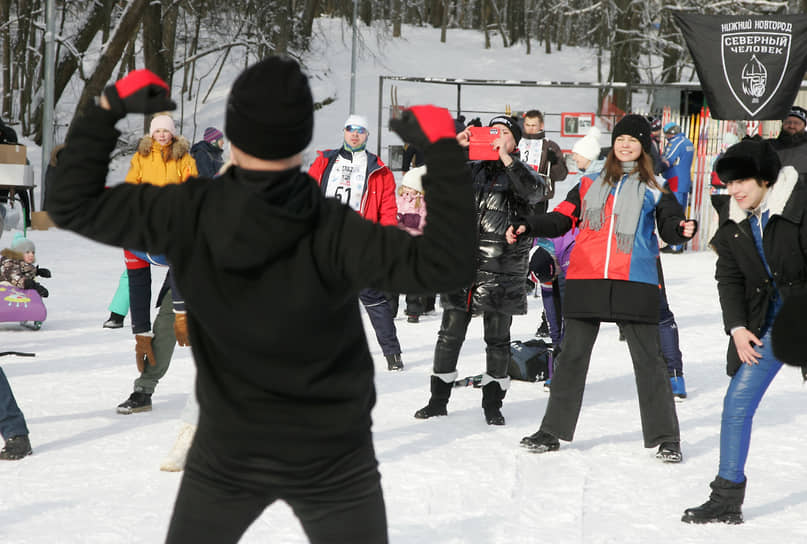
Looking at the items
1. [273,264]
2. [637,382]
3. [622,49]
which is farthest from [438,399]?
[622,49]

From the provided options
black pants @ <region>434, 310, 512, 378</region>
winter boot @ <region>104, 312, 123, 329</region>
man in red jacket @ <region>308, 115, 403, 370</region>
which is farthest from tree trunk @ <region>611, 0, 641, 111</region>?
black pants @ <region>434, 310, 512, 378</region>

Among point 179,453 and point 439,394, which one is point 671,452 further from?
point 179,453

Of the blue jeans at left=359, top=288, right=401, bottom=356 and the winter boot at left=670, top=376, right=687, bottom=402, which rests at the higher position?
the blue jeans at left=359, top=288, right=401, bottom=356

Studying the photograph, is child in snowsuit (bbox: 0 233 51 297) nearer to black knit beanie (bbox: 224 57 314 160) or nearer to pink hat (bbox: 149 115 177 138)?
pink hat (bbox: 149 115 177 138)

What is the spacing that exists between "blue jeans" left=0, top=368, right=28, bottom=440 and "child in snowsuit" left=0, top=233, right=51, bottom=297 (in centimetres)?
426

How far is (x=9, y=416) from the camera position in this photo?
479 centimetres

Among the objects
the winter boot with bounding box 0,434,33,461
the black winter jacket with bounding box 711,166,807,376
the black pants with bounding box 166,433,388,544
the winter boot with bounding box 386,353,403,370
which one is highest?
the black winter jacket with bounding box 711,166,807,376

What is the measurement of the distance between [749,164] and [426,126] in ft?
8.67

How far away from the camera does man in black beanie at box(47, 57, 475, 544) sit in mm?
1870

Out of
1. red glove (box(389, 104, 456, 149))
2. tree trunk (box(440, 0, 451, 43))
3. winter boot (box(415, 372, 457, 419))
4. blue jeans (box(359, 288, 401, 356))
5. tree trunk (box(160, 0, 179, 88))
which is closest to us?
red glove (box(389, 104, 456, 149))

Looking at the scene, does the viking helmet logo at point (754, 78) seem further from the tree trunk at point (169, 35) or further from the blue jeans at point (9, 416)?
the tree trunk at point (169, 35)

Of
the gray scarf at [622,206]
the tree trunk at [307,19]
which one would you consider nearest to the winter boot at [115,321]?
the gray scarf at [622,206]

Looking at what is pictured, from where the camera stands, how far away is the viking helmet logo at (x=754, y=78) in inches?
428

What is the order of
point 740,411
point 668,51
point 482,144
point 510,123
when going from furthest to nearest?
point 668,51 < point 510,123 < point 482,144 < point 740,411
